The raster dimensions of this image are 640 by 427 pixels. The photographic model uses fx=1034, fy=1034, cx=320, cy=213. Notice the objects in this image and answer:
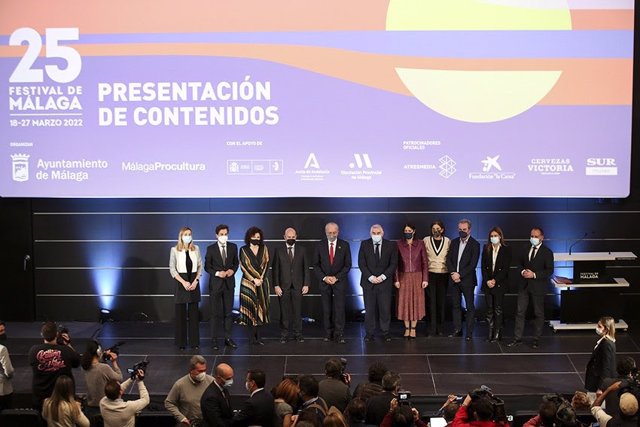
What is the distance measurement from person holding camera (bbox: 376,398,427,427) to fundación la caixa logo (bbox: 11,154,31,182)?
6.02 meters

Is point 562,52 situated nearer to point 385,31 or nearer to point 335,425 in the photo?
point 385,31

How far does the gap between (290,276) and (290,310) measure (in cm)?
38

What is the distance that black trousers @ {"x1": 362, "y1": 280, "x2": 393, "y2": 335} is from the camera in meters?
10.8

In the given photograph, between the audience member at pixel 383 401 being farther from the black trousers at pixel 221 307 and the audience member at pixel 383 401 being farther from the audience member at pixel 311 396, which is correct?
the black trousers at pixel 221 307

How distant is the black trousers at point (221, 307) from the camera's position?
10609 mm

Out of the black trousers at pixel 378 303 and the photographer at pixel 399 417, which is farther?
the black trousers at pixel 378 303

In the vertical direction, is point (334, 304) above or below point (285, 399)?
above

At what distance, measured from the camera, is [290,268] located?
35.3 feet

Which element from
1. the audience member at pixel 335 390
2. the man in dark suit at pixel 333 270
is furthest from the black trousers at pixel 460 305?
the audience member at pixel 335 390

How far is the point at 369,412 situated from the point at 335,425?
2.86 feet

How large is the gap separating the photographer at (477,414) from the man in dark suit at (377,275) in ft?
13.8

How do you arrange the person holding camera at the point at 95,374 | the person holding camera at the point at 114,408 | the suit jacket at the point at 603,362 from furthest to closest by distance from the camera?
the suit jacket at the point at 603,362, the person holding camera at the point at 95,374, the person holding camera at the point at 114,408

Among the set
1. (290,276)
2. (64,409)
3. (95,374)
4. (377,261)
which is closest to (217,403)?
(64,409)

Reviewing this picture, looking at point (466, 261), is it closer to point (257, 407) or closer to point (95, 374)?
point (257, 407)
